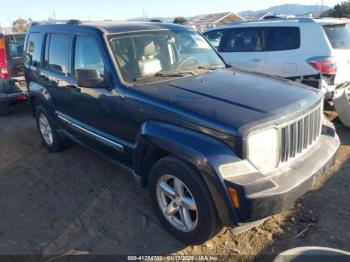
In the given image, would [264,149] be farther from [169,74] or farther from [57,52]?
[57,52]

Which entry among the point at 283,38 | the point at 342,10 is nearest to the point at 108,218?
the point at 283,38

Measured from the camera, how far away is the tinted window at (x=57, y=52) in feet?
14.9

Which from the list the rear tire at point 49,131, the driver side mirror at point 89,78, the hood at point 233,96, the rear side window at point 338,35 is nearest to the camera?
the hood at point 233,96

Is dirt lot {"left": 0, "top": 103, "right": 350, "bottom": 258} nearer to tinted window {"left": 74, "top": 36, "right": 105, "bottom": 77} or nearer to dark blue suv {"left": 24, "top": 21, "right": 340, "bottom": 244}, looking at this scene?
dark blue suv {"left": 24, "top": 21, "right": 340, "bottom": 244}

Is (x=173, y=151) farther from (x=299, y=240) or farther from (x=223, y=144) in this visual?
(x=299, y=240)

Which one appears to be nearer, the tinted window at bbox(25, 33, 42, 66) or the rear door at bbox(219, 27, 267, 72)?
the tinted window at bbox(25, 33, 42, 66)

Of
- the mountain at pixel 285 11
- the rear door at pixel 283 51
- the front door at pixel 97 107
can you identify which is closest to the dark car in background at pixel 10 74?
the front door at pixel 97 107

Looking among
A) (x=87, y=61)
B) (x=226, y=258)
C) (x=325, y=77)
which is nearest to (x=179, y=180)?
(x=226, y=258)

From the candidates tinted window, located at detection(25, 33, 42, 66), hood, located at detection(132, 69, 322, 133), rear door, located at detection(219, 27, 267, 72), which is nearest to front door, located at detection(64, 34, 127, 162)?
hood, located at detection(132, 69, 322, 133)

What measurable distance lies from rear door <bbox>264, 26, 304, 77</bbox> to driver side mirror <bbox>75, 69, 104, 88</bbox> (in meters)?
4.11

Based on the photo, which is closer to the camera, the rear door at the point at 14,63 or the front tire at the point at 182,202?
the front tire at the point at 182,202

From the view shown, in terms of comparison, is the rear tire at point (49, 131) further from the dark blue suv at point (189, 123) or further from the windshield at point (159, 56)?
the windshield at point (159, 56)

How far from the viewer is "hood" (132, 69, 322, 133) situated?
2767mm

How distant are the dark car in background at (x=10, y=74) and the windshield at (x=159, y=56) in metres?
5.00
